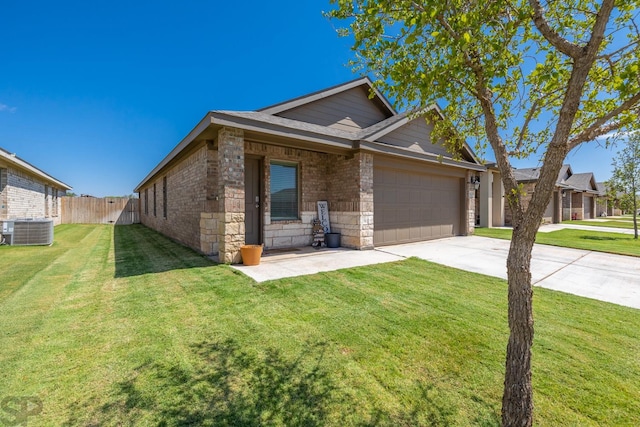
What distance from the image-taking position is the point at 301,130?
255 inches

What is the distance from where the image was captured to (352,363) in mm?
2363

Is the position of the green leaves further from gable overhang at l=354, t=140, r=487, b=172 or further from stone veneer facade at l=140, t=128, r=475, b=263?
gable overhang at l=354, t=140, r=487, b=172

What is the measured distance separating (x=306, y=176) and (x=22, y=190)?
1300cm

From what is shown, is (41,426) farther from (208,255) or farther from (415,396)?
(208,255)

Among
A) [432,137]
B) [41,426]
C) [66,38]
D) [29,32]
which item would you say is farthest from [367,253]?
[29,32]

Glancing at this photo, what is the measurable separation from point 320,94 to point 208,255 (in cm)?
608

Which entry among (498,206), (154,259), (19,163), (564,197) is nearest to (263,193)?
(154,259)

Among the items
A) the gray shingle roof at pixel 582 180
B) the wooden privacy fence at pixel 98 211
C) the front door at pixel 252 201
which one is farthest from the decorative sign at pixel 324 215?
the gray shingle roof at pixel 582 180

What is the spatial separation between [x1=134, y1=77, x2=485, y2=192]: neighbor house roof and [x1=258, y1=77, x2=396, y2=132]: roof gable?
0.03 meters

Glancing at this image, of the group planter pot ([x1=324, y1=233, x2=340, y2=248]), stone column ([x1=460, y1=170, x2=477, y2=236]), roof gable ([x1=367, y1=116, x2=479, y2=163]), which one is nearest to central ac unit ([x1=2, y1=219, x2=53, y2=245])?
planter pot ([x1=324, y1=233, x2=340, y2=248])

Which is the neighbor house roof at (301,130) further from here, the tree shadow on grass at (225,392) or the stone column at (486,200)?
the stone column at (486,200)

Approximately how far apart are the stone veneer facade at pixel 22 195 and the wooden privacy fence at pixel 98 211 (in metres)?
3.25

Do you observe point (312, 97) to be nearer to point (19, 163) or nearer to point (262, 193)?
point (262, 193)

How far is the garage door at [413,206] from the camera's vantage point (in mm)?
8500
